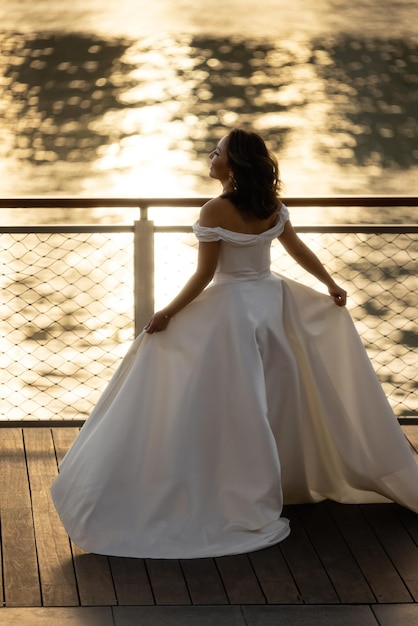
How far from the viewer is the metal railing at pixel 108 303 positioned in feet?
16.9

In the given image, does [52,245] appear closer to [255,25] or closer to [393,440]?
[393,440]

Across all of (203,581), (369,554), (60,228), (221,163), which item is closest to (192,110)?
(60,228)

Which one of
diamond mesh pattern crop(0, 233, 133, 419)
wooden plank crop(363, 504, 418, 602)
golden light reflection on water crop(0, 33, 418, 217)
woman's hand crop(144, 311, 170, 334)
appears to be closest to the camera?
wooden plank crop(363, 504, 418, 602)

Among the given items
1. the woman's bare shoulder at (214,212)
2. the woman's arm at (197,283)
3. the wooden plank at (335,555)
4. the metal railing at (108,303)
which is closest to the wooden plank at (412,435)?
the metal railing at (108,303)

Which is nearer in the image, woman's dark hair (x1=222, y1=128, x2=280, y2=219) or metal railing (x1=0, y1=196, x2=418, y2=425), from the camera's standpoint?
woman's dark hair (x1=222, y1=128, x2=280, y2=219)

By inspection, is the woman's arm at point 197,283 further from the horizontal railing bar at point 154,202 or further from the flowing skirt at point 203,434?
the horizontal railing bar at point 154,202

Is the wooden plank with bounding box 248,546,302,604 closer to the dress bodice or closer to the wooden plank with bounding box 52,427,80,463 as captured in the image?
the dress bodice

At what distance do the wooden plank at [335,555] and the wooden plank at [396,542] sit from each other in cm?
13

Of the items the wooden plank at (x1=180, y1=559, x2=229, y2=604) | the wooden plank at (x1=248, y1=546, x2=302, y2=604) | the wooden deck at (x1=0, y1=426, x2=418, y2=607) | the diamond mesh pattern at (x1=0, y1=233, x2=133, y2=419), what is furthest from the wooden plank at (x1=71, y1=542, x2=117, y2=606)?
the diamond mesh pattern at (x1=0, y1=233, x2=133, y2=419)

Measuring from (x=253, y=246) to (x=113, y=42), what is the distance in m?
16.2

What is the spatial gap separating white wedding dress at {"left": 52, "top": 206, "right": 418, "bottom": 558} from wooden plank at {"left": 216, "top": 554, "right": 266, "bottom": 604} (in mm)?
41

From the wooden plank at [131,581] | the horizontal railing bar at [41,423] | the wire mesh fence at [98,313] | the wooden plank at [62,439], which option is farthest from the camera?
the wire mesh fence at [98,313]

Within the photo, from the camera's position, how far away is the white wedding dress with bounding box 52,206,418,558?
161 inches

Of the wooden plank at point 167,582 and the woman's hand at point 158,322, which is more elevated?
the woman's hand at point 158,322
